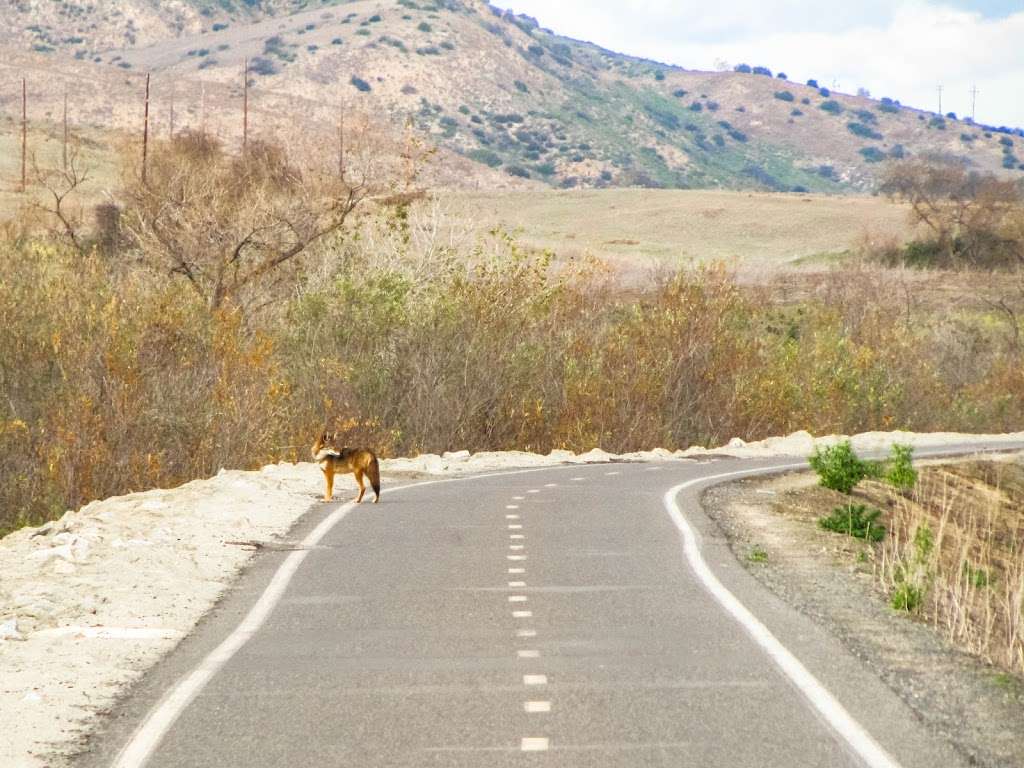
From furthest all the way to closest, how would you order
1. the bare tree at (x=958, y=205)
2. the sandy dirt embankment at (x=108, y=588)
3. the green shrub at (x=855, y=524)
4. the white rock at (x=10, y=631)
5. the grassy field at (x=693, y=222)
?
the grassy field at (x=693, y=222) < the bare tree at (x=958, y=205) < the green shrub at (x=855, y=524) < the white rock at (x=10, y=631) < the sandy dirt embankment at (x=108, y=588)

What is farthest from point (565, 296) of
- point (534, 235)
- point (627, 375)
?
point (534, 235)

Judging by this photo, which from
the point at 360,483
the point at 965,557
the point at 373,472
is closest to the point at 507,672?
the point at 965,557

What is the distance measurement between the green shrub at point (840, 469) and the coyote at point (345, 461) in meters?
7.14

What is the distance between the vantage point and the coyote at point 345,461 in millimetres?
17484

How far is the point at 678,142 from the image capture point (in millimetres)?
196750

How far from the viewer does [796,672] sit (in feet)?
28.7

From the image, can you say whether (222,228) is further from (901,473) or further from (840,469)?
(840,469)

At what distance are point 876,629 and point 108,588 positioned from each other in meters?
5.47

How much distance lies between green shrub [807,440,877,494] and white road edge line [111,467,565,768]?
9239 millimetres

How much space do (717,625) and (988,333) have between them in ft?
166

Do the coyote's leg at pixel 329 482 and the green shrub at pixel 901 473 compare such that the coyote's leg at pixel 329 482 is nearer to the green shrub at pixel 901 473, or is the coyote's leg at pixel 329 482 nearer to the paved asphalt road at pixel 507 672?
the paved asphalt road at pixel 507 672

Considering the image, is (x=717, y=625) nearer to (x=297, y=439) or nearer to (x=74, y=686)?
(x=74, y=686)

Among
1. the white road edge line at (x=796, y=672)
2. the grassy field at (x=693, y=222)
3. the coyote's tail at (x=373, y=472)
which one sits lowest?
the white road edge line at (x=796, y=672)

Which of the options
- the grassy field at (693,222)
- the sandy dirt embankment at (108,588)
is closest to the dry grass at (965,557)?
the sandy dirt embankment at (108,588)
